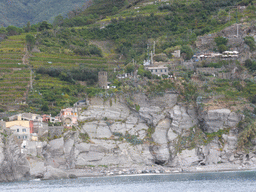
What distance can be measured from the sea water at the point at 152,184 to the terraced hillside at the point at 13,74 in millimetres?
21802

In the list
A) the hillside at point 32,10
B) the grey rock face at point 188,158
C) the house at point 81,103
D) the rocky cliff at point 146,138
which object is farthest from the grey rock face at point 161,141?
the hillside at point 32,10

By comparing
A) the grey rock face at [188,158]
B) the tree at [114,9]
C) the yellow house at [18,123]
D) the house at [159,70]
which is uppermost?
the tree at [114,9]

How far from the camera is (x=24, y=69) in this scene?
10194cm

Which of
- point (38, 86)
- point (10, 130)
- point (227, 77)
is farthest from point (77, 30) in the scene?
point (10, 130)

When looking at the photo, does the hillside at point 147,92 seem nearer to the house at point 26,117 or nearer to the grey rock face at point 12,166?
the grey rock face at point 12,166

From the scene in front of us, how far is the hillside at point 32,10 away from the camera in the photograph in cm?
17688

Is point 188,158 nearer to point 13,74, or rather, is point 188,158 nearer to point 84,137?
point 84,137

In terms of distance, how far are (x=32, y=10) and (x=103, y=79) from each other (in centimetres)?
9822

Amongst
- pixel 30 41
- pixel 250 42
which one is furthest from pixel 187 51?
pixel 30 41

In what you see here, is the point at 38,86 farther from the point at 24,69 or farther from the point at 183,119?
the point at 183,119

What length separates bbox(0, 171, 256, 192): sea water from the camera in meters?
65.8

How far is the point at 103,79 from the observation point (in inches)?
3942

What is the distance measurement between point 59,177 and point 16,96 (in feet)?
66.7

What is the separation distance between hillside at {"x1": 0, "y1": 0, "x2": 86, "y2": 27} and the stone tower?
75467 mm
